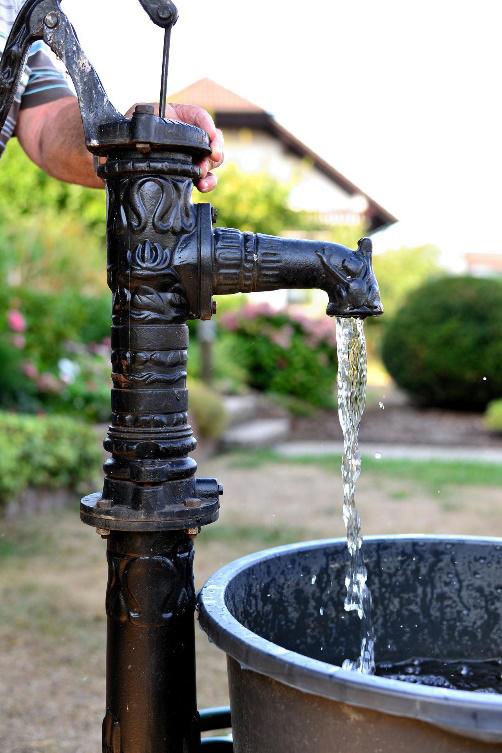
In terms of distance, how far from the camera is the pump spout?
1.45 m

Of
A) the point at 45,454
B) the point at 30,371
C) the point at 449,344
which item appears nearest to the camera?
the point at 45,454

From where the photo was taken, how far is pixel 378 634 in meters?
1.68

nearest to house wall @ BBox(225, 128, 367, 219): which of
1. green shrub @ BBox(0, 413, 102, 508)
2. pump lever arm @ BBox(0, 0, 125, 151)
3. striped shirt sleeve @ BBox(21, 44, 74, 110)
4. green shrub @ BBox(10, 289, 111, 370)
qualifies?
green shrub @ BBox(10, 289, 111, 370)

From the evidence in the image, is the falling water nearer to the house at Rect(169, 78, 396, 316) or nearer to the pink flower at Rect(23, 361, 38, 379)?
the pink flower at Rect(23, 361, 38, 379)

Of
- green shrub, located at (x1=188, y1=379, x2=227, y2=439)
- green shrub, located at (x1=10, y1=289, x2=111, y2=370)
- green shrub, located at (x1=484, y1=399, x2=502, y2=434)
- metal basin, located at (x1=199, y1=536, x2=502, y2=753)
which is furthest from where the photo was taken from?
green shrub, located at (x1=484, y1=399, x2=502, y2=434)

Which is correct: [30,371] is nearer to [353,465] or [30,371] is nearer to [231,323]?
[353,465]

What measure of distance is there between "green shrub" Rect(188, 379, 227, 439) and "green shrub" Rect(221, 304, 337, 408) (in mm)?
3117

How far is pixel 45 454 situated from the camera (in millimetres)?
5367

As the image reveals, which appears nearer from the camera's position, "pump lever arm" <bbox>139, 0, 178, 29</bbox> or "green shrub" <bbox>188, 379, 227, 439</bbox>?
"pump lever arm" <bbox>139, 0, 178, 29</bbox>

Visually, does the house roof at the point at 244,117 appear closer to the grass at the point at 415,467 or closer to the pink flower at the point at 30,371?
the grass at the point at 415,467

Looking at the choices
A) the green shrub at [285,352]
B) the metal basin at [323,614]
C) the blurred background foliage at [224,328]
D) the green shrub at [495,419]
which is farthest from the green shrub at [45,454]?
the green shrub at [285,352]

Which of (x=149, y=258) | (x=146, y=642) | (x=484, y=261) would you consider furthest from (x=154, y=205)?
(x=484, y=261)

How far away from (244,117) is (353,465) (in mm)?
20399

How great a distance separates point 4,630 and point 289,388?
7.77 m
